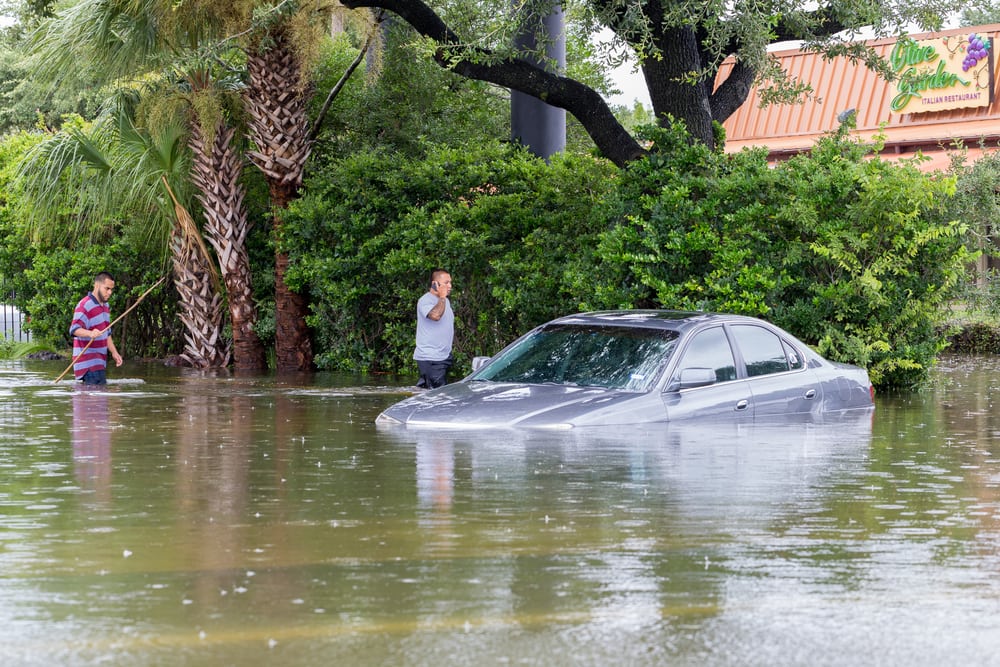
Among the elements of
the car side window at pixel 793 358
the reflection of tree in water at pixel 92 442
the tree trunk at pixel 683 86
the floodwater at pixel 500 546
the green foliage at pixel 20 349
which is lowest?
the floodwater at pixel 500 546

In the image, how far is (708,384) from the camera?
11906mm

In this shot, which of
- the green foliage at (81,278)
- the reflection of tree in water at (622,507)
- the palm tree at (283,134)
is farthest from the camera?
the green foliage at (81,278)

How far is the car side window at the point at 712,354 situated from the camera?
1189cm

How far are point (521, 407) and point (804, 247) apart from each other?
6756 millimetres

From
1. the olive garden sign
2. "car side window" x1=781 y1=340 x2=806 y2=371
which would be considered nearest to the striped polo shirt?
"car side window" x1=781 y1=340 x2=806 y2=371

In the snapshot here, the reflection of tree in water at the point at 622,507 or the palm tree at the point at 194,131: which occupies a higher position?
the palm tree at the point at 194,131

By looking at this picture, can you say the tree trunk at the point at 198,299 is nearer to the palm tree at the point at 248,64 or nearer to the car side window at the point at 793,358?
the palm tree at the point at 248,64

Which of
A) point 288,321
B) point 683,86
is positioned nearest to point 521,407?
point 683,86

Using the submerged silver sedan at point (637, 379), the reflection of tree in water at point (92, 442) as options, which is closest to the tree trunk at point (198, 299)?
the reflection of tree in water at point (92, 442)

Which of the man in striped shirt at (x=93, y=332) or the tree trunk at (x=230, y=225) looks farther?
the tree trunk at (x=230, y=225)

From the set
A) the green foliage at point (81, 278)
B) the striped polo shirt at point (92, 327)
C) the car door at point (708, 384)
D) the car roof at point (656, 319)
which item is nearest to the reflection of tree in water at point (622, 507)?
the car door at point (708, 384)

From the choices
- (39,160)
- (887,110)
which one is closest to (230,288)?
(39,160)

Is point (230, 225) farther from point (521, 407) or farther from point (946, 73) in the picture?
point (946, 73)

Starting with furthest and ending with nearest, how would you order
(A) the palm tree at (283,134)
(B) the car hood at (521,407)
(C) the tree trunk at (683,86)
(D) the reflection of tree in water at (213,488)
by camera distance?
1. (A) the palm tree at (283,134)
2. (C) the tree trunk at (683,86)
3. (B) the car hood at (521,407)
4. (D) the reflection of tree in water at (213,488)
